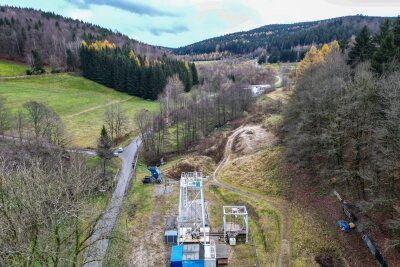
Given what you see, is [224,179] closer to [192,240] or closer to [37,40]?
[192,240]

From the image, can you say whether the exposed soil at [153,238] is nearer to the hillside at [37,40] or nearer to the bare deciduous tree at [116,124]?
the bare deciduous tree at [116,124]

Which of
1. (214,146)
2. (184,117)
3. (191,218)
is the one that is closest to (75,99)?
(184,117)

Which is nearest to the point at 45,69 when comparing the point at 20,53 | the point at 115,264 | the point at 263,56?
the point at 20,53

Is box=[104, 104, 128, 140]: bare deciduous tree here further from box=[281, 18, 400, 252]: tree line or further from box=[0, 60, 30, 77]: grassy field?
box=[0, 60, 30, 77]: grassy field

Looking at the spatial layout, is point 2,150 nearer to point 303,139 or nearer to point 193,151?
point 193,151

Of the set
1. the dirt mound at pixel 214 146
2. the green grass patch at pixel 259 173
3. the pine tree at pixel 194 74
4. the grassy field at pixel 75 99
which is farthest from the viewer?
the pine tree at pixel 194 74

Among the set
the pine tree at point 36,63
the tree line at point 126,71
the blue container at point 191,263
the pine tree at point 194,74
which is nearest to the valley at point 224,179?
the blue container at point 191,263
